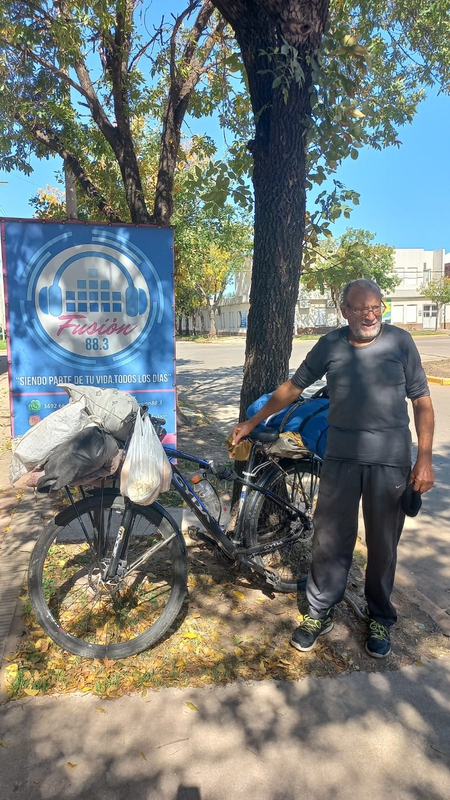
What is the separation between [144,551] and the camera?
2.86m

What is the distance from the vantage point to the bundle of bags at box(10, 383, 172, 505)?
2.47 meters

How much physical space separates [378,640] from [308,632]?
37 centimetres

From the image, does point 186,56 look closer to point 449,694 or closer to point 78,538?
point 78,538

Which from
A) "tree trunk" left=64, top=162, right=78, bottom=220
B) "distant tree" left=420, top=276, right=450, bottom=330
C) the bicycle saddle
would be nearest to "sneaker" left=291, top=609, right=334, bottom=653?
the bicycle saddle

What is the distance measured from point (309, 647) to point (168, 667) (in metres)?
0.75

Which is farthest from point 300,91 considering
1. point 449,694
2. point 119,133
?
point 119,133

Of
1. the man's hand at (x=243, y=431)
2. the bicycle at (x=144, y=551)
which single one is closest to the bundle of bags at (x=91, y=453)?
the bicycle at (x=144, y=551)

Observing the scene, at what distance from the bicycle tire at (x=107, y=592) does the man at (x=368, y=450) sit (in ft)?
2.53

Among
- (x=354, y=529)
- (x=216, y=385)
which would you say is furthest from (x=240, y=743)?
(x=216, y=385)

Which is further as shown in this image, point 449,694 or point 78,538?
point 78,538

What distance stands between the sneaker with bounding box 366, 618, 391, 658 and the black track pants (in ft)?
0.13

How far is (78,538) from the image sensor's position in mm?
2885

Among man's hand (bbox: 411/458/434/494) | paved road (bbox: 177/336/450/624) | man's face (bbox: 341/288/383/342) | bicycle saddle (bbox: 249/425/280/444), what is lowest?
paved road (bbox: 177/336/450/624)

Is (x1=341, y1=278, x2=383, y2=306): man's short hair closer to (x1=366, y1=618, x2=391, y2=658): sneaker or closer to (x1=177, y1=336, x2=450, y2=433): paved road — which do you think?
(x1=366, y1=618, x2=391, y2=658): sneaker
